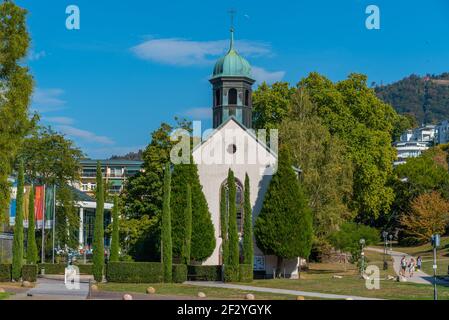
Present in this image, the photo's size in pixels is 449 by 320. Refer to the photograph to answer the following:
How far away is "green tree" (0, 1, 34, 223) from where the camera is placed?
37906 millimetres

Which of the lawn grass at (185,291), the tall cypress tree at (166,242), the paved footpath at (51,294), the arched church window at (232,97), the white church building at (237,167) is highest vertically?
the arched church window at (232,97)

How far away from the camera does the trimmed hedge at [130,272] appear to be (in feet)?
137

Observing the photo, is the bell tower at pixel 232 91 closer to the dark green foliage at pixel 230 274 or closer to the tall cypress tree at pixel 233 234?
the tall cypress tree at pixel 233 234

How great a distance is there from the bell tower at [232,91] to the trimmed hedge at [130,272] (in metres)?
18.6

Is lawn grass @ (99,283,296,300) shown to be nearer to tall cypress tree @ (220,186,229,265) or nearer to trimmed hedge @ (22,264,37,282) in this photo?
trimmed hedge @ (22,264,37,282)

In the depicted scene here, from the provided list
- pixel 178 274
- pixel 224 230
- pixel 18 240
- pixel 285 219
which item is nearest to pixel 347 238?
pixel 285 219

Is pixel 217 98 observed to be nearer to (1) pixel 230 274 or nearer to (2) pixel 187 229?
(2) pixel 187 229

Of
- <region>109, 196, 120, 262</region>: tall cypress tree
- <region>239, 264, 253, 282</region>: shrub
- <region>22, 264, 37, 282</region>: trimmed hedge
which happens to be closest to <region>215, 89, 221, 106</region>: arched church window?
<region>239, 264, 253, 282</region>: shrub

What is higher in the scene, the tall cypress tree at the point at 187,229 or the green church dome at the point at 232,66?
the green church dome at the point at 232,66

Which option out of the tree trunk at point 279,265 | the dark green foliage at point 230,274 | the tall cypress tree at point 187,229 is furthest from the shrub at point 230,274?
the tree trunk at point 279,265

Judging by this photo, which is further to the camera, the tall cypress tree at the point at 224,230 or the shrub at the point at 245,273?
the tall cypress tree at the point at 224,230

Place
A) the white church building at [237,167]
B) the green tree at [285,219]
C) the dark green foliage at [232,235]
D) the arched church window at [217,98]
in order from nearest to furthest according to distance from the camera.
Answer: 1. the dark green foliage at [232,235]
2. the green tree at [285,219]
3. the white church building at [237,167]
4. the arched church window at [217,98]

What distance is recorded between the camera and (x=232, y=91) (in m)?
58.6
